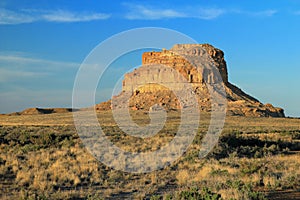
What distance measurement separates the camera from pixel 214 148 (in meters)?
20.7

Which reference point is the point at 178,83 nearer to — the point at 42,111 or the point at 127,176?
the point at 42,111

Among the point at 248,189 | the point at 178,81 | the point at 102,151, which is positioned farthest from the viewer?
the point at 178,81

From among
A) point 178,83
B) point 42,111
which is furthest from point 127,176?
point 42,111

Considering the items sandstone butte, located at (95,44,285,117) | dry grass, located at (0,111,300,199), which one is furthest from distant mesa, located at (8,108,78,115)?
dry grass, located at (0,111,300,199)

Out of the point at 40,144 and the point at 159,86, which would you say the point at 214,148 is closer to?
the point at 40,144

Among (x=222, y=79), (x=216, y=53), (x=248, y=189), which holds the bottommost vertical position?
(x=248, y=189)

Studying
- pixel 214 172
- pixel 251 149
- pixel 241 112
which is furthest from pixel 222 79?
pixel 214 172

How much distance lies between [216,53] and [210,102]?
27311 millimetres

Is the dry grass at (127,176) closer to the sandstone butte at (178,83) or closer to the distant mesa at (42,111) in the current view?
the sandstone butte at (178,83)

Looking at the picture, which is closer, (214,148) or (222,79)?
(214,148)

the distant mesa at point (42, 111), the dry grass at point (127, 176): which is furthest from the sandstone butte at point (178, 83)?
the dry grass at point (127, 176)

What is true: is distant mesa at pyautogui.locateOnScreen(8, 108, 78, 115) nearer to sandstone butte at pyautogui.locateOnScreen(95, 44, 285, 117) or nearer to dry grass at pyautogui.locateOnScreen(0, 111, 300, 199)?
sandstone butte at pyautogui.locateOnScreen(95, 44, 285, 117)

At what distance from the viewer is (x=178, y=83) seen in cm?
10019

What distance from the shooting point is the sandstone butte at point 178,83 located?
87.4 meters
